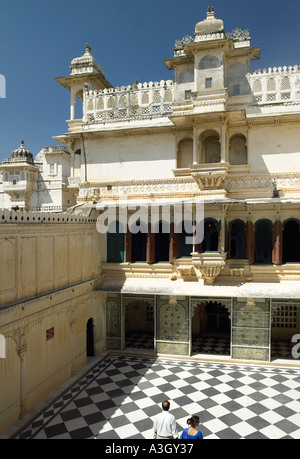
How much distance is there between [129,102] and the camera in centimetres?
1437

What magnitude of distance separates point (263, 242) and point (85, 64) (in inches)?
431

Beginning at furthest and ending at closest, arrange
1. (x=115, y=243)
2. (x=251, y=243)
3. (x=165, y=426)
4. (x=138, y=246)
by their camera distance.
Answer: (x=138, y=246)
(x=115, y=243)
(x=251, y=243)
(x=165, y=426)

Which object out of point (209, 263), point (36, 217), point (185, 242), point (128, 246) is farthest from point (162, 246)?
point (36, 217)

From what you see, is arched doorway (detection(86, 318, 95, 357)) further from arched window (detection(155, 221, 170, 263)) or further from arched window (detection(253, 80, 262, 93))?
arched window (detection(253, 80, 262, 93))

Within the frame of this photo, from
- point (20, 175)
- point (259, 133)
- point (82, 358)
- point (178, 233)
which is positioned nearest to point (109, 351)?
point (82, 358)

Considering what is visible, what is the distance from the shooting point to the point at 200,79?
12.9 meters

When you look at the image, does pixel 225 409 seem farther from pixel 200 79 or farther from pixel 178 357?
pixel 200 79

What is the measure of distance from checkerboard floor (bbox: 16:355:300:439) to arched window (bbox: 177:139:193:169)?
7900 mm

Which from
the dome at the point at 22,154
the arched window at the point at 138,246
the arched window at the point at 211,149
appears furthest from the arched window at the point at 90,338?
the dome at the point at 22,154

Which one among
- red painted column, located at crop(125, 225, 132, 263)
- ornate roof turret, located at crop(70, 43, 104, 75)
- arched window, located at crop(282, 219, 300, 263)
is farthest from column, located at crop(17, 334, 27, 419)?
ornate roof turret, located at crop(70, 43, 104, 75)

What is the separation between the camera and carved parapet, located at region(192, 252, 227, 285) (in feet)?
40.5

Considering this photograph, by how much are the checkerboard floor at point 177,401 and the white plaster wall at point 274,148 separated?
759 centimetres

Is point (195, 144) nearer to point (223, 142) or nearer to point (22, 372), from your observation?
point (223, 142)

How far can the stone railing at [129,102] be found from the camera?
14023mm
